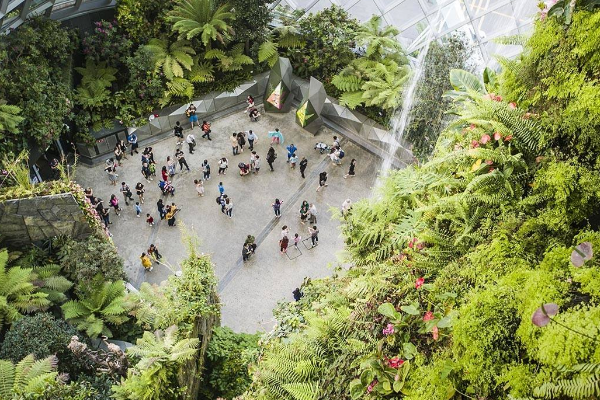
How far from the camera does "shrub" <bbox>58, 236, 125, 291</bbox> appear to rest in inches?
484

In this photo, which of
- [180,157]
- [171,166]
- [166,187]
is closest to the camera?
[166,187]

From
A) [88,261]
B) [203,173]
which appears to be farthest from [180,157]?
[88,261]

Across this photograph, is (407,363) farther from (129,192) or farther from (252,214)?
(129,192)

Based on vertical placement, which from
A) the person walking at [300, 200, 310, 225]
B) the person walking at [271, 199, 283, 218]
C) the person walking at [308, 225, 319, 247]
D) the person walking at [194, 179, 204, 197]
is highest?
the person walking at [194, 179, 204, 197]

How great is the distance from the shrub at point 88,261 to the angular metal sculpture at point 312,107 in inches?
338

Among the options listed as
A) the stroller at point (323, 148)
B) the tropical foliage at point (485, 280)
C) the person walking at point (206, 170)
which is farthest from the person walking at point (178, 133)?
the tropical foliage at point (485, 280)

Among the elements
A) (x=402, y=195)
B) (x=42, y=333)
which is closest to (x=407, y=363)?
(x=402, y=195)

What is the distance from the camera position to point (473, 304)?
452 cm

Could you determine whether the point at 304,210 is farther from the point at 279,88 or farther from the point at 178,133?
the point at 178,133

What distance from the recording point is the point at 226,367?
10.8m

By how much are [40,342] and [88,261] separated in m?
2.63

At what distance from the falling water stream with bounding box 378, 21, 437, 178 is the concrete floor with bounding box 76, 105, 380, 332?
2.00 ft

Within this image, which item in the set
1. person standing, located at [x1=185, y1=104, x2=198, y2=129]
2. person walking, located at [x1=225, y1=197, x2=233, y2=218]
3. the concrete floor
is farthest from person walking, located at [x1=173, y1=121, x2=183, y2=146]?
person walking, located at [x1=225, y1=197, x2=233, y2=218]

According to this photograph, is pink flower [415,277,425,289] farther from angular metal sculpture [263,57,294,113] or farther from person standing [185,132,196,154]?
angular metal sculpture [263,57,294,113]
